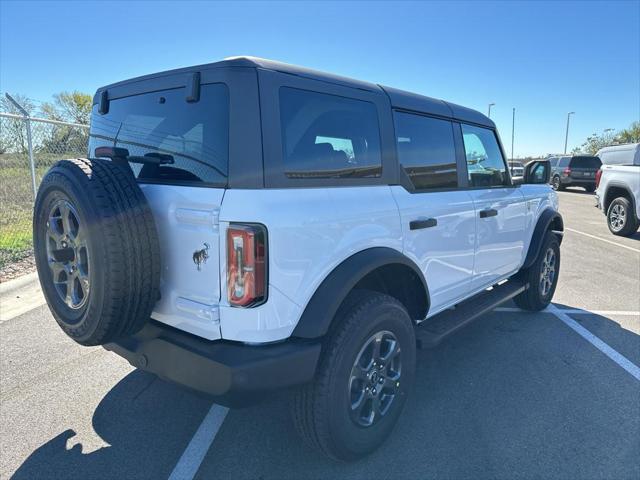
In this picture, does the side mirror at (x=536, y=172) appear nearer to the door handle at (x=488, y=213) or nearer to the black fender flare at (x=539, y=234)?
the black fender flare at (x=539, y=234)

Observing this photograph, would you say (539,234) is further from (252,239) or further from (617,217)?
(617,217)

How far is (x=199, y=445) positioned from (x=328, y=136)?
1.88m

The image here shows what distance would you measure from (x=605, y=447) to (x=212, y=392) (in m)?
2.27

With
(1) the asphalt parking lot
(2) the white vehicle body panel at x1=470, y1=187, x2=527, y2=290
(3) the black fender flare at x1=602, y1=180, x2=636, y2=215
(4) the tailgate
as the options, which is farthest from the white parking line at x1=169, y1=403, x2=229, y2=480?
(3) the black fender flare at x1=602, y1=180, x2=636, y2=215

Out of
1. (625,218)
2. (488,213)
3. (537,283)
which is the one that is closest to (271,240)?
(488,213)

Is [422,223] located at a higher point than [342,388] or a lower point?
higher

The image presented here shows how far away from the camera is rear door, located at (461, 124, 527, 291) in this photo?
3.50 metres

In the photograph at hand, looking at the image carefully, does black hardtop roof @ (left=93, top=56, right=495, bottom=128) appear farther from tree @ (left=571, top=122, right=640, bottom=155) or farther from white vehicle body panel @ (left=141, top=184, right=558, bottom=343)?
tree @ (left=571, top=122, right=640, bottom=155)

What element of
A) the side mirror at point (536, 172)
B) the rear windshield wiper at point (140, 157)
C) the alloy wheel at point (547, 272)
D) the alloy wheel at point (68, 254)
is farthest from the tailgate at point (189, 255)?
the alloy wheel at point (547, 272)

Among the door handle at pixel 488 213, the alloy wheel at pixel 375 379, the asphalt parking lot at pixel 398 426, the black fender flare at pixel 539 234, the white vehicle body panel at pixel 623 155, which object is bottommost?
the asphalt parking lot at pixel 398 426

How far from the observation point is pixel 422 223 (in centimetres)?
274

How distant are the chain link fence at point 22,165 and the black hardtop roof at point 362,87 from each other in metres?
5.14

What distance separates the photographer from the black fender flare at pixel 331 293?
6.75ft

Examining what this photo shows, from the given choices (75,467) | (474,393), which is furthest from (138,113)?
(474,393)
